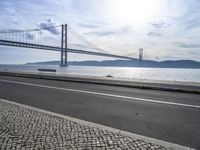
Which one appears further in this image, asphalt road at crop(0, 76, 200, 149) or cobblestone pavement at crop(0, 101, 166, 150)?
asphalt road at crop(0, 76, 200, 149)

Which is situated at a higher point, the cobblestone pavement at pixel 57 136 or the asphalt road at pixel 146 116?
the cobblestone pavement at pixel 57 136

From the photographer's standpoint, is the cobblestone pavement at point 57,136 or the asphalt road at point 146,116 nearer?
the cobblestone pavement at point 57,136

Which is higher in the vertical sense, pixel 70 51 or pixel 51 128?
pixel 70 51

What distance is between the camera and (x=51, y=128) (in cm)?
451

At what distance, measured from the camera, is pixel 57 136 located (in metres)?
4.04

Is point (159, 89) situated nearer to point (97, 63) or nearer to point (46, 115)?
point (46, 115)

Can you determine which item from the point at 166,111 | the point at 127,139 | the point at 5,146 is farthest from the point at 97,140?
the point at 166,111

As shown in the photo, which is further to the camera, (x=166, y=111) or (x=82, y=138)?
(x=166, y=111)

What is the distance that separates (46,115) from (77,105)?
76.5 inches

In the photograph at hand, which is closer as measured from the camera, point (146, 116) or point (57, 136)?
point (57, 136)

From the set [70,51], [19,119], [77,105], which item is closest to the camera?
[19,119]

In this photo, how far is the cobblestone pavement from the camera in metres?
3.61

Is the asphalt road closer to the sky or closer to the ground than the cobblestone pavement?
closer to the ground

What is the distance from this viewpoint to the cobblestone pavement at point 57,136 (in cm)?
361
